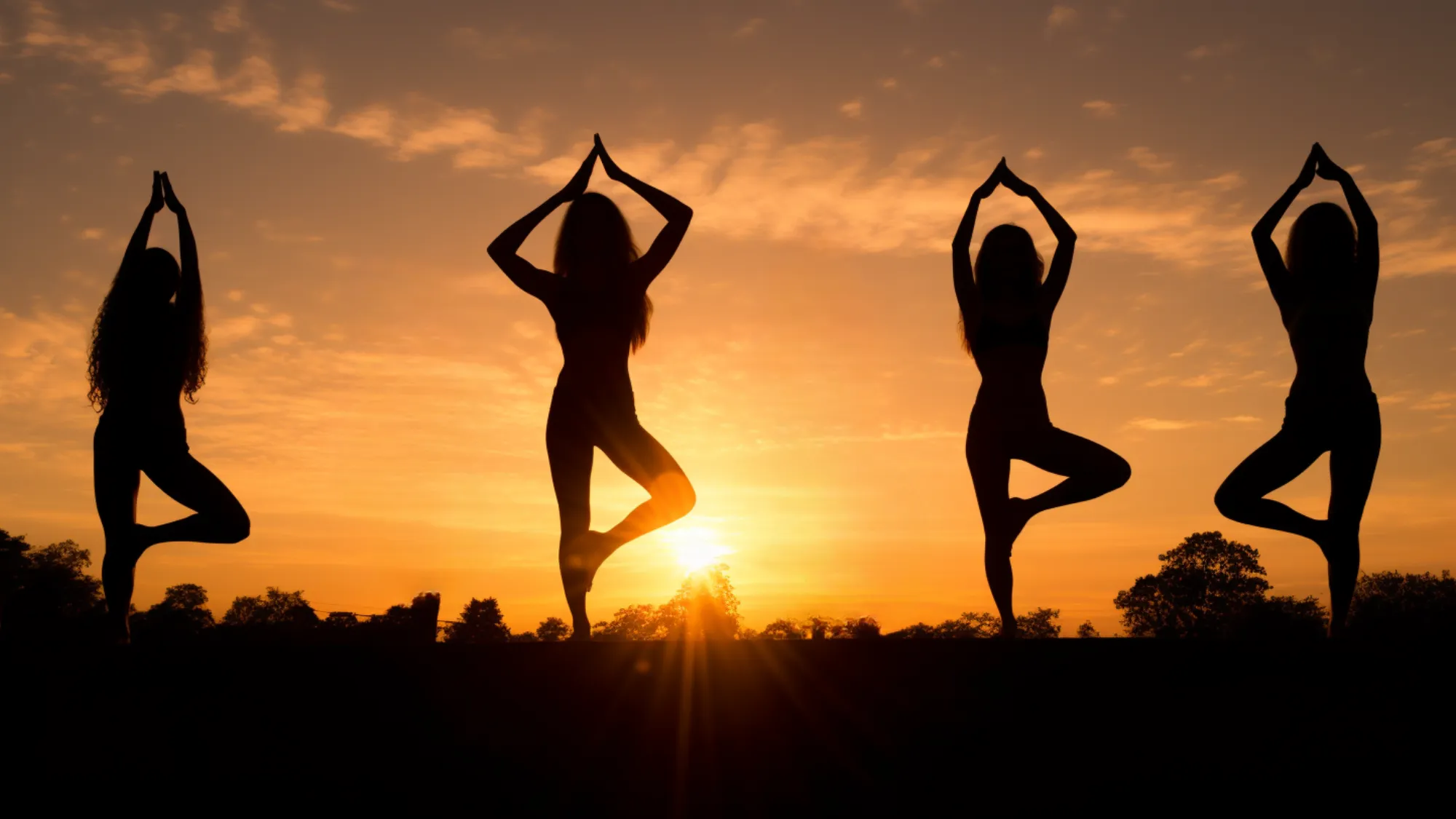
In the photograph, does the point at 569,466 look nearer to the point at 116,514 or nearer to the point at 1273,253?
the point at 116,514

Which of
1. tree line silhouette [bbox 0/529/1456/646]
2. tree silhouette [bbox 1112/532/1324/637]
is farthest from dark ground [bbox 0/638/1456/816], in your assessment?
tree silhouette [bbox 1112/532/1324/637]

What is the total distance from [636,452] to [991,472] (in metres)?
2.49

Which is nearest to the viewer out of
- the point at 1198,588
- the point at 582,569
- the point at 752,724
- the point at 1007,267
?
the point at 752,724

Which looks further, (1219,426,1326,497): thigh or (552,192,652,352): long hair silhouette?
(552,192,652,352): long hair silhouette

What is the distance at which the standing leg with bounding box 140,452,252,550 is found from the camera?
7777mm

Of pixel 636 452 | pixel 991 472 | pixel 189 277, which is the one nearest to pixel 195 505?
pixel 189 277

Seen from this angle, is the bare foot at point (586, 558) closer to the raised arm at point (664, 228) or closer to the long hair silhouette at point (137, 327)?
the raised arm at point (664, 228)

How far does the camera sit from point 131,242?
26.6 feet

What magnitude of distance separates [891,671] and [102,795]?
12.4 ft

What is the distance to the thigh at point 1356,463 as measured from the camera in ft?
24.7

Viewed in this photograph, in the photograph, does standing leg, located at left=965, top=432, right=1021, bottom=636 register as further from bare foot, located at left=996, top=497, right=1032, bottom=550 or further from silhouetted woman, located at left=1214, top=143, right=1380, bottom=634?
silhouetted woman, located at left=1214, top=143, right=1380, bottom=634

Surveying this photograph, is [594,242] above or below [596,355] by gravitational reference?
above

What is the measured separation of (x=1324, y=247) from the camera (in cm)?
782

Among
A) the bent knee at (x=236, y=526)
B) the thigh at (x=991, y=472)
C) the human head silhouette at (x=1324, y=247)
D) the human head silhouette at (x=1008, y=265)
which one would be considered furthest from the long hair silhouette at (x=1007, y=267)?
the bent knee at (x=236, y=526)
